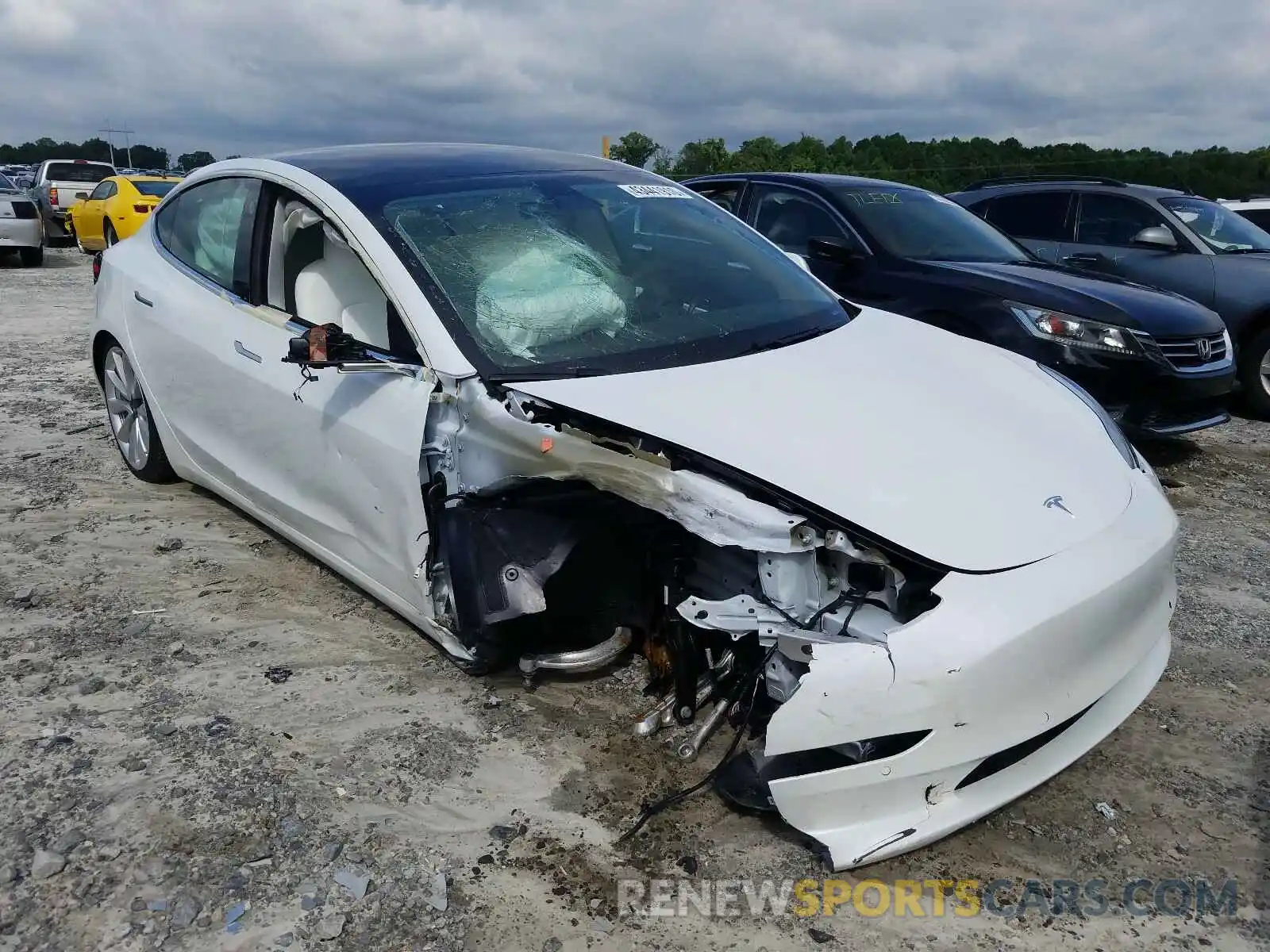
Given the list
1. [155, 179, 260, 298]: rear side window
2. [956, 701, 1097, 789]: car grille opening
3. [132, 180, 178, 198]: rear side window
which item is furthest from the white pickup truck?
[956, 701, 1097, 789]: car grille opening

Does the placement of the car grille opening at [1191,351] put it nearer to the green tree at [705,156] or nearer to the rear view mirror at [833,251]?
the rear view mirror at [833,251]

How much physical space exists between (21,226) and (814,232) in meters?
14.2

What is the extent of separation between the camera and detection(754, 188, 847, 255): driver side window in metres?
6.34

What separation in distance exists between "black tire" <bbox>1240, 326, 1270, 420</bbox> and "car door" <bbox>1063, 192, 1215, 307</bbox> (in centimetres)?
41

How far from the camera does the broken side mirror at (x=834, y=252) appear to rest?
19.1 ft

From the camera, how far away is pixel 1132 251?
7.69 meters

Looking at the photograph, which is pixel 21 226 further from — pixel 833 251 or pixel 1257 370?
pixel 1257 370

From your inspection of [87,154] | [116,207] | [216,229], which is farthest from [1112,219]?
[87,154]

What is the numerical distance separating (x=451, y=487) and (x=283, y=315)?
1161 mm

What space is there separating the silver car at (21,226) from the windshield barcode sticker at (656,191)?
1504 centimetres

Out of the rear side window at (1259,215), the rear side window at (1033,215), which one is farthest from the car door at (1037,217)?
the rear side window at (1259,215)

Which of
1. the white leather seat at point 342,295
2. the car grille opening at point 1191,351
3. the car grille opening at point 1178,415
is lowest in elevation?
the car grille opening at point 1178,415

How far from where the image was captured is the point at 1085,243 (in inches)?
311

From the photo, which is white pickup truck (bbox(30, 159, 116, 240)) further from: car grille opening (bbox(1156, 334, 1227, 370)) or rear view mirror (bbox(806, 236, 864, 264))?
car grille opening (bbox(1156, 334, 1227, 370))
